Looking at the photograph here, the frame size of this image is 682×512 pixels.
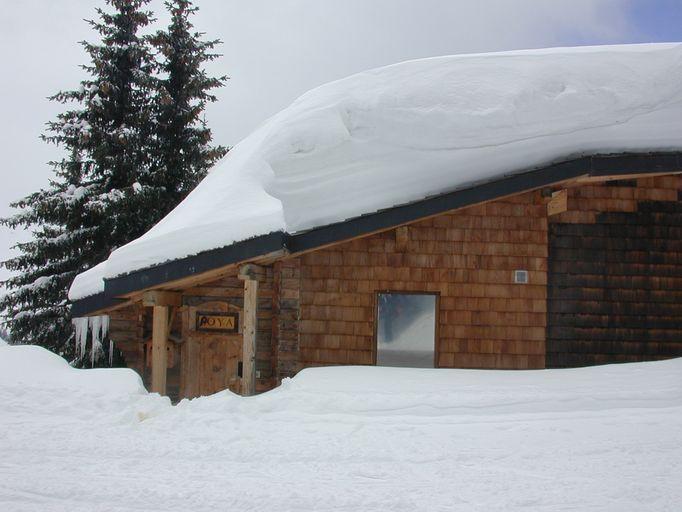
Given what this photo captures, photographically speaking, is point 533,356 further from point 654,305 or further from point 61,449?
point 61,449

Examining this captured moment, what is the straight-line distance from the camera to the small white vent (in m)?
9.18

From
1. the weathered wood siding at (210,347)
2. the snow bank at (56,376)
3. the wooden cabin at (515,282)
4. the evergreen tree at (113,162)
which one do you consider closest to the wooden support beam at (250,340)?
the wooden cabin at (515,282)

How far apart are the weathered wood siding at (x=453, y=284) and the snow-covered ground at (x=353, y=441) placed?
975 mm

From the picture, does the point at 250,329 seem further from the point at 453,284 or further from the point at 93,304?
the point at 453,284

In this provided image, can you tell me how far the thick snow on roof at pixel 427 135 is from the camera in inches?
338

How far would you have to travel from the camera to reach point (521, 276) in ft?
30.1

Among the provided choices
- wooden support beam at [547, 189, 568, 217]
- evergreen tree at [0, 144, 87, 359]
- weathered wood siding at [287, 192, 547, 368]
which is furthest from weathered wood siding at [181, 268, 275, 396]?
evergreen tree at [0, 144, 87, 359]

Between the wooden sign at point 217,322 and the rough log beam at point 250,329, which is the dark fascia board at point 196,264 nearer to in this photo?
the rough log beam at point 250,329

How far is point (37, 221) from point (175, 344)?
316 inches

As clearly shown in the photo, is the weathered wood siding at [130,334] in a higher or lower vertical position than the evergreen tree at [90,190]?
lower

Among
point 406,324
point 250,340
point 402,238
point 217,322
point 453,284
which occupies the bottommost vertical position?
point 406,324

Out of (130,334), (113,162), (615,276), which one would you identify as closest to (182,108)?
(113,162)

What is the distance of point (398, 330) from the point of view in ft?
88.1

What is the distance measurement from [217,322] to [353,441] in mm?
4993
